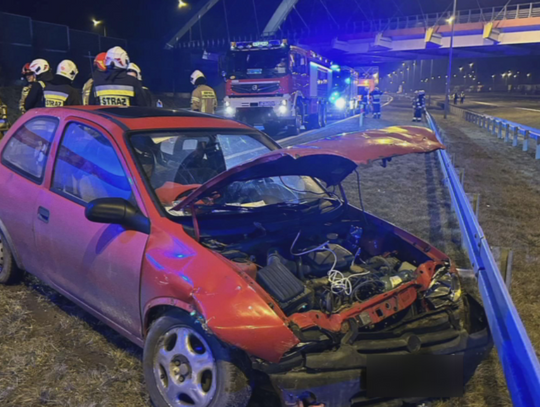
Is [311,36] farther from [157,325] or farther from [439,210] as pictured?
[157,325]

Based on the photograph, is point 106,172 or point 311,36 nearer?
point 106,172

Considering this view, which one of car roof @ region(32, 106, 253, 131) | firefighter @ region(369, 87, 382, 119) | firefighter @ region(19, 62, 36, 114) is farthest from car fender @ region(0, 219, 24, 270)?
firefighter @ region(369, 87, 382, 119)

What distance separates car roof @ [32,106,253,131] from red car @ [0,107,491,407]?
0.06 ft

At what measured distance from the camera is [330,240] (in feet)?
10.4

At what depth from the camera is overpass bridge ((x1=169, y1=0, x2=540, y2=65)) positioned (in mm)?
48188

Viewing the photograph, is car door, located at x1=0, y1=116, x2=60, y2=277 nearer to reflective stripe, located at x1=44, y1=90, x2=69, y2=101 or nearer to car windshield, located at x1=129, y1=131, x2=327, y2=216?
car windshield, located at x1=129, y1=131, x2=327, y2=216

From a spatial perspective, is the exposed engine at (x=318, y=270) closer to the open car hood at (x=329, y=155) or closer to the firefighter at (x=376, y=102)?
the open car hood at (x=329, y=155)

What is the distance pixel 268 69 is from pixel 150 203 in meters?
16.6

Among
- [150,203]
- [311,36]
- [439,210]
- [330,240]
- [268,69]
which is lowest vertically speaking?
[439,210]

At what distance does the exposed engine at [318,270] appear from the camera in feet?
8.30

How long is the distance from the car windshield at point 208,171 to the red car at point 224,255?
12 millimetres

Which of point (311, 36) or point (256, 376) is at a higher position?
point (311, 36)

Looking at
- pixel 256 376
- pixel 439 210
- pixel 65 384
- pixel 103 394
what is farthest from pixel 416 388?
pixel 439 210

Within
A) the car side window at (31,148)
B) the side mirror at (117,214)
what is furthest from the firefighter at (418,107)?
the side mirror at (117,214)
